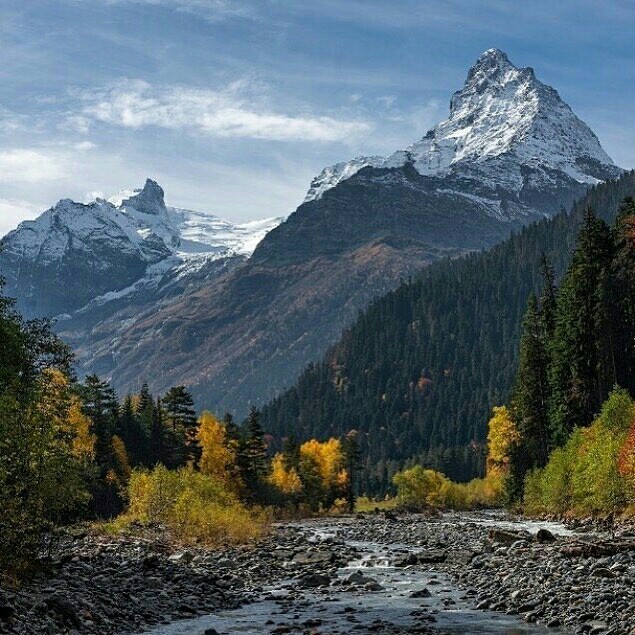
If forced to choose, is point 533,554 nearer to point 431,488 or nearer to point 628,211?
point 628,211

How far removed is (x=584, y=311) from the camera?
75000 mm

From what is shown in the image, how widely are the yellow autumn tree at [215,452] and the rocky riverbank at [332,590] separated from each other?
50.0m

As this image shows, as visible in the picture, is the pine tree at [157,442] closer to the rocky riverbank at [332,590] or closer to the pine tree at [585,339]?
the pine tree at [585,339]

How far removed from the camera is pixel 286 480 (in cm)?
12538

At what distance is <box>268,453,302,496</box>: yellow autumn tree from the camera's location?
12481cm

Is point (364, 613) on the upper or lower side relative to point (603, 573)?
lower

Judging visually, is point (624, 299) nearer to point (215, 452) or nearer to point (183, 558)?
point (183, 558)

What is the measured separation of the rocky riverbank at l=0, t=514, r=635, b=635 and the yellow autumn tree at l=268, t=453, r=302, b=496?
250 feet

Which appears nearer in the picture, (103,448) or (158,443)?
(103,448)

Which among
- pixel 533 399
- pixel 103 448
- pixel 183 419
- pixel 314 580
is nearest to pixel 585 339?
pixel 533 399

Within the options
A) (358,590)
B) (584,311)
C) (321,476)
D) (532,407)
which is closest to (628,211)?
(584,311)

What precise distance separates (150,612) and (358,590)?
10.6 m

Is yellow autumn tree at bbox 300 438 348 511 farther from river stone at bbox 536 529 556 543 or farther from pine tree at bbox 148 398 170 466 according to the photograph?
river stone at bbox 536 529 556 543

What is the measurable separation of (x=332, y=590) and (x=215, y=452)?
65.0 m
